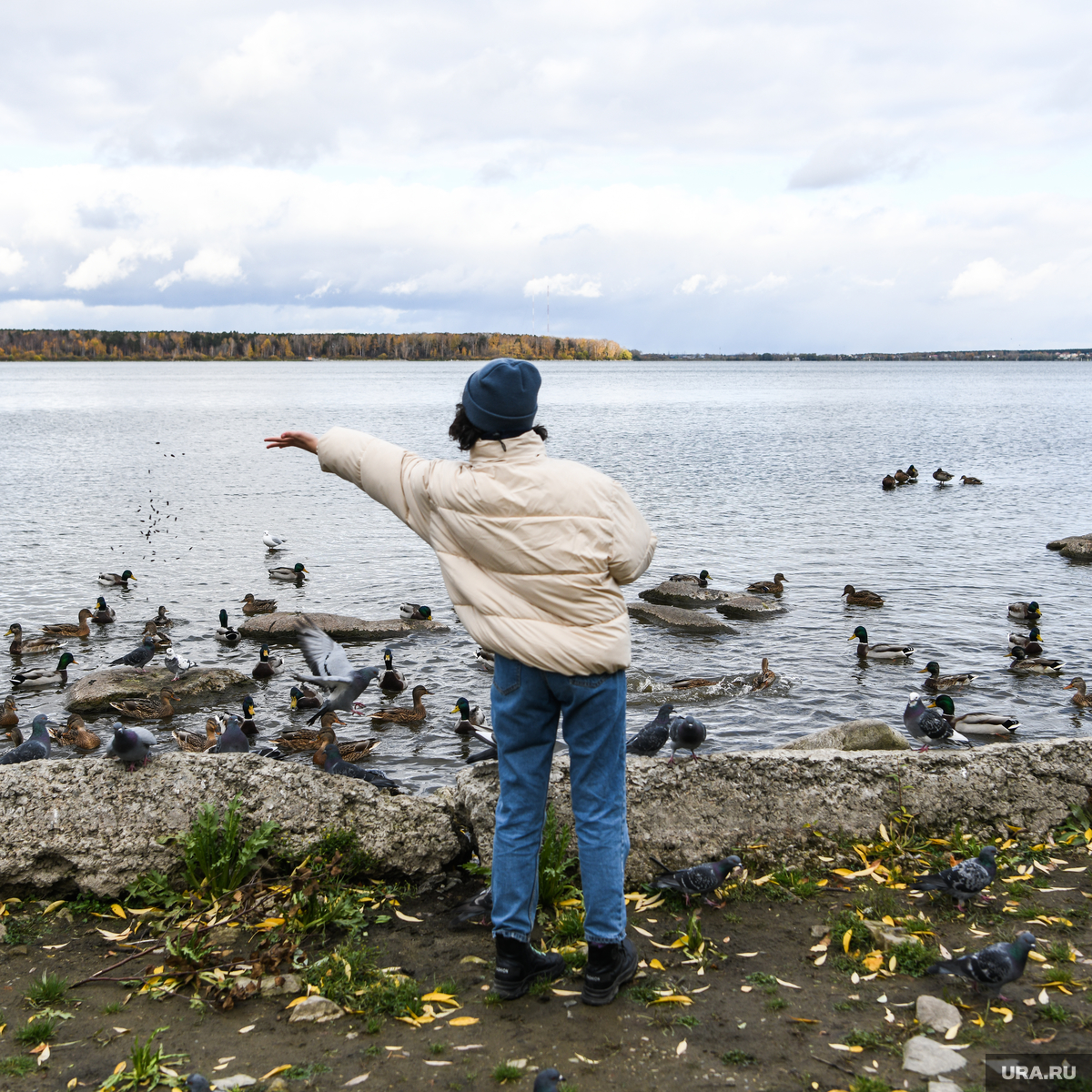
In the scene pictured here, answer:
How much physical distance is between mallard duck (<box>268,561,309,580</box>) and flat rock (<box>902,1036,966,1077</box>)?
17.2 m

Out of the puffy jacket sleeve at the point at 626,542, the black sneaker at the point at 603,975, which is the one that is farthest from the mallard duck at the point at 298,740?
the puffy jacket sleeve at the point at 626,542

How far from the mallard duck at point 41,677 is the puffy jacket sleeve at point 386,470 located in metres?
11.0

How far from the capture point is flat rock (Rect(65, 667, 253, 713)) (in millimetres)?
12422

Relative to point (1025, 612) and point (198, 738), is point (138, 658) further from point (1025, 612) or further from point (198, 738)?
point (1025, 612)

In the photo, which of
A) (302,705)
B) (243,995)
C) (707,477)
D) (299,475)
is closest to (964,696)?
(302,705)

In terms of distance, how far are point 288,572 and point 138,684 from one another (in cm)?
717

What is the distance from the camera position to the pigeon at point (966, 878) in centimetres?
512

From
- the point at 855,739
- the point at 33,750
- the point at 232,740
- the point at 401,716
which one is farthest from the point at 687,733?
the point at 33,750

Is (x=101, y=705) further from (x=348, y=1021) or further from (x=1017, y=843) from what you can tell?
(x=1017, y=843)

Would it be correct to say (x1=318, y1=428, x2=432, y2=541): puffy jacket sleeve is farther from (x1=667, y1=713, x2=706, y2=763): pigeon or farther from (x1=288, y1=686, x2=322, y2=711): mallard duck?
(x1=288, y1=686, x2=322, y2=711): mallard duck

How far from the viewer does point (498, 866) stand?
450 cm

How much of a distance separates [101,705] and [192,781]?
Answer: 757 centimetres

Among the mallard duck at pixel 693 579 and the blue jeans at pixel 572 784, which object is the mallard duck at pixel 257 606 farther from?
the blue jeans at pixel 572 784

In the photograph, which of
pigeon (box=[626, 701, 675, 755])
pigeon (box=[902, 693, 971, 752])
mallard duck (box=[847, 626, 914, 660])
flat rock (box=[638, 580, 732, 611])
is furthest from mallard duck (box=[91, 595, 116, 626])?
pigeon (box=[902, 693, 971, 752])
